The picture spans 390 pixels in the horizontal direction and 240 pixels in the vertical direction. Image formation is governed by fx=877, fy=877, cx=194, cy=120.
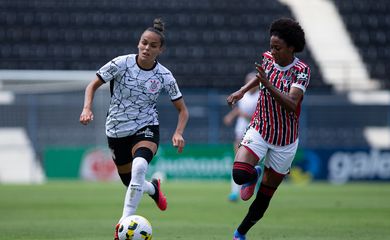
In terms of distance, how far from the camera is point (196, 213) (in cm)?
1452

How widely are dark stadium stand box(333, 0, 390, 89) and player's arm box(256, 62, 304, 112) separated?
23.4 meters

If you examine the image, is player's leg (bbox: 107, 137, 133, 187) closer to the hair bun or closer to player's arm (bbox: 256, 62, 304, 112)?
the hair bun

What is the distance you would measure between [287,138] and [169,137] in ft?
58.7

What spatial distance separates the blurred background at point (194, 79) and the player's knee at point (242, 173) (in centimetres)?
1685

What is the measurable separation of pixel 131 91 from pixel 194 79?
20102 millimetres

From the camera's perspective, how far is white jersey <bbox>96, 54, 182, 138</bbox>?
9.67 m

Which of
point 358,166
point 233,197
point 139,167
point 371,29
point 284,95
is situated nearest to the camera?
point 284,95

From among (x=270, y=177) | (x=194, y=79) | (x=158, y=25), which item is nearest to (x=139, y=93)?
(x=158, y=25)

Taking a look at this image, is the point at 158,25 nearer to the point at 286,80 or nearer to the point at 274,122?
the point at 286,80

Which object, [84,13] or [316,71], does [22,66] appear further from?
[316,71]

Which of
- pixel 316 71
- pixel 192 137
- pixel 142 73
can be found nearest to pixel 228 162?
pixel 192 137

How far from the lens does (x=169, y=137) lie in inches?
1062

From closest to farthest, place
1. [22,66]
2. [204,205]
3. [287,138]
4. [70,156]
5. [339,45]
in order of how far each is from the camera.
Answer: [287,138]
[204,205]
[70,156]
[22,66]
[339,45]

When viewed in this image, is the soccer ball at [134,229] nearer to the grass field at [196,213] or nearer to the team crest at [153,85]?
the grass field at [196,213]
